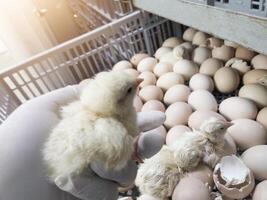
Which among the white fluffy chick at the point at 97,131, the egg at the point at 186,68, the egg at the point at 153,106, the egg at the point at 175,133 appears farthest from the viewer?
the egg at the point at 186,68

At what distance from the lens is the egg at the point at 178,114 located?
0.93 metres

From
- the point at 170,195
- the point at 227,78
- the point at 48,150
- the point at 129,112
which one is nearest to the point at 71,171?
the point at 48,150

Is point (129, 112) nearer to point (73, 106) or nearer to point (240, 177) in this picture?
point (73, 106)

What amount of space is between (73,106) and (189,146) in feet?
1.20

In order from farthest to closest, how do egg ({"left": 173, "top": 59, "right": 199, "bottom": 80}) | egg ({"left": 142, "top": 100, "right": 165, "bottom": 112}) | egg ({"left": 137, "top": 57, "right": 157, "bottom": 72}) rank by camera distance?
egg ({"left": 137, "top": 57, "right": 157, "bottom": 72})
egg ({"left": 173, "top": 59, "right": 199, "bottom": 80})
egg ({"left": 142, "top": 100, "right": 165, "bottom": 112})

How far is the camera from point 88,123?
518 millimetres

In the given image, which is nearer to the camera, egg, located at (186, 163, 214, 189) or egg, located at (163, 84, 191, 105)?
egg, located at (186, 163, 214, 189)

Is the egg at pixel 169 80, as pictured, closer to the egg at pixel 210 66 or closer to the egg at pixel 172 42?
the egg at pixel 210 66

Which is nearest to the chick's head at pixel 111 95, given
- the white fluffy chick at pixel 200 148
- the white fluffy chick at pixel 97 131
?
the white fluffy chick at pixel 97 131

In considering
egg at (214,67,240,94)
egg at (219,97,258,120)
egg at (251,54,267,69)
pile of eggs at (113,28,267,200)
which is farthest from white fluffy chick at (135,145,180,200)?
egg at (251,54,267,69)

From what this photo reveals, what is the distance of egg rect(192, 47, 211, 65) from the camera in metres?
1.14

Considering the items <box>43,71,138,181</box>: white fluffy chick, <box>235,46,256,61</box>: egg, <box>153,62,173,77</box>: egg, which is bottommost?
<box>153,62,173,77</box>: egg

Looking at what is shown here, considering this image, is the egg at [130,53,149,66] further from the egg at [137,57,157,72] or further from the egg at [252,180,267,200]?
the egg at [252,180,267,200]

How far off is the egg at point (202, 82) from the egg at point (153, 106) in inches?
5.8
